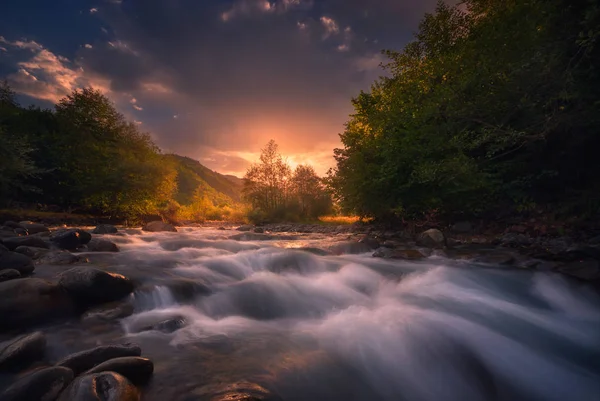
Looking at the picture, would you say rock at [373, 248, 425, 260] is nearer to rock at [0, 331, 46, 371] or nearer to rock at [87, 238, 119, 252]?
rock at [0, 331, 46, 371]

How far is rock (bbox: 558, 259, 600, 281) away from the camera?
5.89 m

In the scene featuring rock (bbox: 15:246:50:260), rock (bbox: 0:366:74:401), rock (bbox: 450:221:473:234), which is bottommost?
rock (bbox: 0:366:74:401)

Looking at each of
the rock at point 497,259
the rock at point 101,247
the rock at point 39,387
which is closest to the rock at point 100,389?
the rock at point 39,387

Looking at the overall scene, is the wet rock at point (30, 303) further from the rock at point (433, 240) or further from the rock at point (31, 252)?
the rock at point (433, 240)

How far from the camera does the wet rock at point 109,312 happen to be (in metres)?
4.06

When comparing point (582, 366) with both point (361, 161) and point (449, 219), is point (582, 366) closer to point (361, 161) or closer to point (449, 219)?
point (449, 219)

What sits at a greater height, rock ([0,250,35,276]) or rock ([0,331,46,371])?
rock ([0,250,35,276])

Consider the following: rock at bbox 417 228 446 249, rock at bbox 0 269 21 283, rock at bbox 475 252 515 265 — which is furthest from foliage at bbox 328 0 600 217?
rock at bbox 0 269 21 283

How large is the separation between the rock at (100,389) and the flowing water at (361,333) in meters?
0.42

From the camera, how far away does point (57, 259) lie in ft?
21.0

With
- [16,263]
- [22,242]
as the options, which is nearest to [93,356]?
[16,263]

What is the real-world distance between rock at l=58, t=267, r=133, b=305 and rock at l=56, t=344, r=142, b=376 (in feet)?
7.04

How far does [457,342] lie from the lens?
12.9 feet

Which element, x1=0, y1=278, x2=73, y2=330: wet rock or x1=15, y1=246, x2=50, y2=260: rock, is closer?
x1=0, y1=278, x2=73, y2=330: wet rock
